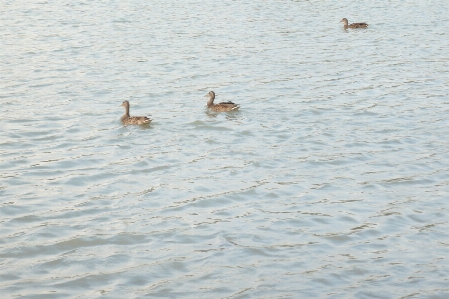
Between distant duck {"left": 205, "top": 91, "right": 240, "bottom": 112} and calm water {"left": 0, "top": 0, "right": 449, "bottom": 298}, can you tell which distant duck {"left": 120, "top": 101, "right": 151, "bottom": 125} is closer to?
calm water {"left": 0, "top": 0, "right": 449, "bottom": 298}

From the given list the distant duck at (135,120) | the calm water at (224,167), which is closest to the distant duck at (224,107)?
the calm water at (224,167)

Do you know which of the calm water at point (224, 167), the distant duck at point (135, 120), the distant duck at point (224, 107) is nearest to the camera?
the calm water at point (224, 167)

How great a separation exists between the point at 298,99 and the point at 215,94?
1852 millimetres

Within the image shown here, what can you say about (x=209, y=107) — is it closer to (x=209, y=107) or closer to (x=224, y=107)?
(x=209, y=107)

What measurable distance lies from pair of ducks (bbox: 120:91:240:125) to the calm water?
140 mm

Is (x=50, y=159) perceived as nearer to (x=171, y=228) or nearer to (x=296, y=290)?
(x=171, y=228)

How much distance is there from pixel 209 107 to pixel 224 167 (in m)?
3.88

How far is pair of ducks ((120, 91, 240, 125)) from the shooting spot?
1611cm

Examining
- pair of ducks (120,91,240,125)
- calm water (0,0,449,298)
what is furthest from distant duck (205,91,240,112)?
calm water (0,0,449,298)

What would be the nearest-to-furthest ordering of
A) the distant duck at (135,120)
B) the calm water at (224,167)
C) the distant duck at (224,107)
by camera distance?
the calm water at (224,167)
the distant duck at (135,120)
the distant duck at (224,107)

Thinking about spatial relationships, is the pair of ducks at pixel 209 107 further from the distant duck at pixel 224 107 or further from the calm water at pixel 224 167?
the calm water at pixel 224 167

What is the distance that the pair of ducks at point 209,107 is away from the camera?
16.1 m

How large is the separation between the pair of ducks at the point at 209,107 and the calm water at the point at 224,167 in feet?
0.46

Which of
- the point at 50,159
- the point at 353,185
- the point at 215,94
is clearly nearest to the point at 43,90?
the point at 215,94
